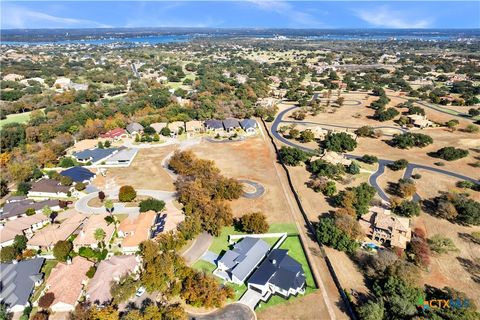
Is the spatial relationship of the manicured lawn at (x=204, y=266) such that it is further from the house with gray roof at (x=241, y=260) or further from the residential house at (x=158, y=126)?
the residential house at (x=158, y=126)

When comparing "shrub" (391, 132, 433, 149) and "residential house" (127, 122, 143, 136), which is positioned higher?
"shrub" (391, 132, 433, 149)

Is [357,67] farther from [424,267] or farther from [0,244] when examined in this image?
[0,244]

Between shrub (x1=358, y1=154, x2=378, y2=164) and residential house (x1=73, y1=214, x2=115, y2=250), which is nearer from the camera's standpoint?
residential house (x1=73, y1=214, x2=115, y2=250)

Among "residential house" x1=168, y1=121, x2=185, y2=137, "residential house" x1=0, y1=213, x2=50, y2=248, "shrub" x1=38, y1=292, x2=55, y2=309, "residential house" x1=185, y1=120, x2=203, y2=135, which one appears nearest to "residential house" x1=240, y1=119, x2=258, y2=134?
"residential house" x1=185, y1=120, x2=203, y2=135

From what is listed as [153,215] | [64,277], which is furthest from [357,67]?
[64,277]

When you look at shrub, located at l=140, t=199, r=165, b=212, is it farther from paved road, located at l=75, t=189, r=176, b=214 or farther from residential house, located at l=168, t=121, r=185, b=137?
residential house, located at l=168, t=121, r=185, b=137

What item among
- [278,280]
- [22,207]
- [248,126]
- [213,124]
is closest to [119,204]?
[22,207]
